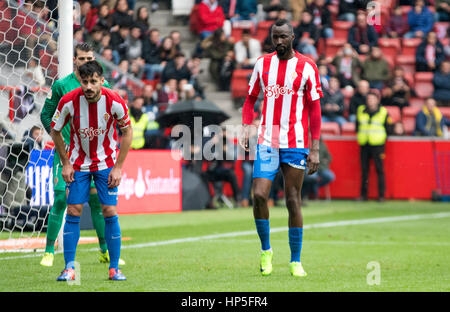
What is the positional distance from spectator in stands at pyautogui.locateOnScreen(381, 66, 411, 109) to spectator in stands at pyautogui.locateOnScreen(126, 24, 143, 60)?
20.3ft

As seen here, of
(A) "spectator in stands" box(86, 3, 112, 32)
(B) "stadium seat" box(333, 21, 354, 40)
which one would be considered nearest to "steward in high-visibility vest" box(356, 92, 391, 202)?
(B) "stadium seat" box(333, 21, 354, 40)

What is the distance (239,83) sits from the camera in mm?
22328

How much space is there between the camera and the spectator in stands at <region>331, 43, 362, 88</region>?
22141 mm

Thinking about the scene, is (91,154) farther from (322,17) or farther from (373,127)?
(322,17)

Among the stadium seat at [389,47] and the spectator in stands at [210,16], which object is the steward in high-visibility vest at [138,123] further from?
the stadium seat at [389,47]

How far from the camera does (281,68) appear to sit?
25.6 feet

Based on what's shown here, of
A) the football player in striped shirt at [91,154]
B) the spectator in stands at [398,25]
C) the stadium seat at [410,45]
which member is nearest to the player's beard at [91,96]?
the football player in striped shirt at [91,154]

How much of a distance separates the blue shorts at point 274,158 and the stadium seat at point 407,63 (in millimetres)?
16542

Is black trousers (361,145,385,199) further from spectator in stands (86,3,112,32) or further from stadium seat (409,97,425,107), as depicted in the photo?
spectator in stands (86,3,112,32)

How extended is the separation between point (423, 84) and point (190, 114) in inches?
305

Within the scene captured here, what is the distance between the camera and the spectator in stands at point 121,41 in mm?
21516
